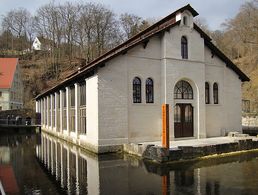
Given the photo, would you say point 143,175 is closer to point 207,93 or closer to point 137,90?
point 137,90

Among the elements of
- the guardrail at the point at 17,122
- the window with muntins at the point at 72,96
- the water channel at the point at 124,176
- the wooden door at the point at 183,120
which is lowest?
the water channel at the point at 124,176

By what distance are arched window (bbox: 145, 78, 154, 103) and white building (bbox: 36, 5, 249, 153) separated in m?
0.01

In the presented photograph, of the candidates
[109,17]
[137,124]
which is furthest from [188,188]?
[109,17]

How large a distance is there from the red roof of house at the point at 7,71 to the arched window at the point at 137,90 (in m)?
44.3

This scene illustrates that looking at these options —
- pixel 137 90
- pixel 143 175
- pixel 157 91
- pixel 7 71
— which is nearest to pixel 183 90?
pixel 157 91

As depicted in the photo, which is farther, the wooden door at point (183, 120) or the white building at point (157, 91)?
the wooden door at point (183, 120)

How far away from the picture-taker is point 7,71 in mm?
60688

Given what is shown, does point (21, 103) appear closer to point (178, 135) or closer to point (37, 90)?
point (37, 90)

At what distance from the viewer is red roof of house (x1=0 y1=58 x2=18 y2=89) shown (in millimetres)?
58156

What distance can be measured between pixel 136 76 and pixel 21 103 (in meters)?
52.9

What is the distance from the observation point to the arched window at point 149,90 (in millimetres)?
19784

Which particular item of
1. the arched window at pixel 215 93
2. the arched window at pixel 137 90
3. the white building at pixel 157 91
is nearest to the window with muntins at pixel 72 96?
the white building at pixel 157 91

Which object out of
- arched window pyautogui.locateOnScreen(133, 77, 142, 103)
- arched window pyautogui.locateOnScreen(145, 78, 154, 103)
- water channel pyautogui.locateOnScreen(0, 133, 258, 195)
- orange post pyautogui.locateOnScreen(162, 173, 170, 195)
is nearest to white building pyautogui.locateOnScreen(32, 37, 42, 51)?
arched window pyautogui.locateOnScreen(145, 78, 154, 103)

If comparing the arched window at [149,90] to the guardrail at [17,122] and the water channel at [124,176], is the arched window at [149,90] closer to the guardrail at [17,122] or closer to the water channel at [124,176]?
the water channel at [124,176]
